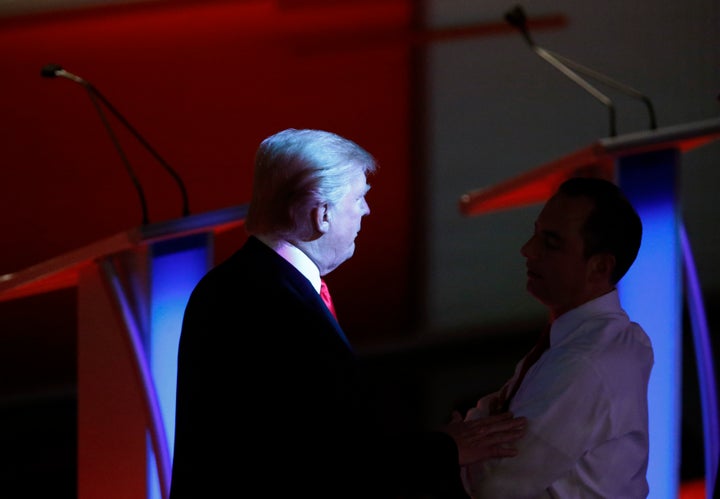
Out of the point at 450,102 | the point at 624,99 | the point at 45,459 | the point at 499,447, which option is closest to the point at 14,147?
the point at 45,459

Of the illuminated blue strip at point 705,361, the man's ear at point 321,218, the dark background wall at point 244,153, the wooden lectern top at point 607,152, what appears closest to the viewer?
the man's ear at point 321,218

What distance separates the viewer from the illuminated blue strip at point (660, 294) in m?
2.66

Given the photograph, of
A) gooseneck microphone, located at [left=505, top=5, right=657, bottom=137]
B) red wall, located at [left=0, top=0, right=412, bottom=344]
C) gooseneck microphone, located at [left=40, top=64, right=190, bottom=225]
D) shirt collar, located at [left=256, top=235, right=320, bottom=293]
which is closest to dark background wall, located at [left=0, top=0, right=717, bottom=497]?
red wall, located at [left=0, top=0, right=412, bottom=344]

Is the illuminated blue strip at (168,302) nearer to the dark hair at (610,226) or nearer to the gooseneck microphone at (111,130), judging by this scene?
the gooseneck microphone at (111,130)

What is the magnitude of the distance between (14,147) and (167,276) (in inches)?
90.2

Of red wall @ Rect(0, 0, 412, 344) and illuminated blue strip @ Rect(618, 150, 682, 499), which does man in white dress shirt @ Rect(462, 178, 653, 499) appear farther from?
red wall @ Rect(0, 0, 412, 344)

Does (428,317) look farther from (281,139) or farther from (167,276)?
(281,139)

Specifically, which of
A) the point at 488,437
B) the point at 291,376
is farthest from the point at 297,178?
the point at 488,437

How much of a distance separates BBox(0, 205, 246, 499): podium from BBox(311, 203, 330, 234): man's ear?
A: 18.0 inches

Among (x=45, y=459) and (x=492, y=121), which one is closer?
(x=45, y=459)

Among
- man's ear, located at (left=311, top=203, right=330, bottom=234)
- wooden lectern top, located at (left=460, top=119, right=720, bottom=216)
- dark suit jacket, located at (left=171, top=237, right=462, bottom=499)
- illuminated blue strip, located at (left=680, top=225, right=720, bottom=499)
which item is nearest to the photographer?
dark suit jacket, located at (left=171, top=237, right=462, bottom=499)

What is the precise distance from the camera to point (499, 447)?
6.66 ft

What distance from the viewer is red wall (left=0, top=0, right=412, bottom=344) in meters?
4.62

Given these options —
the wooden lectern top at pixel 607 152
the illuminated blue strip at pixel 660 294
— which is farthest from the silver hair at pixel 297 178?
the illuminated blue strip at pixel 660 294
